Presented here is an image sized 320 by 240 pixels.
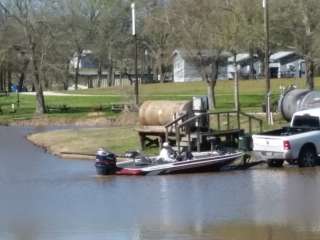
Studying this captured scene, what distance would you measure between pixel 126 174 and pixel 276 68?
9584cm

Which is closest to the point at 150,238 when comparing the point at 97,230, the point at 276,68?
the point at 97,230

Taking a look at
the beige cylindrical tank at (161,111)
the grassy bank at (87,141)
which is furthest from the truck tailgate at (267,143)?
the grassy bank at (87,141)

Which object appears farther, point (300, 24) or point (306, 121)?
point (300, 24)

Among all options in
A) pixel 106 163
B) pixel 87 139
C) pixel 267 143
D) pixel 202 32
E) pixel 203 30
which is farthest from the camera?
pixel 203 30

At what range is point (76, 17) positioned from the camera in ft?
355

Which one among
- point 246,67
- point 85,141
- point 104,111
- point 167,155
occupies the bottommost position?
point 85,141

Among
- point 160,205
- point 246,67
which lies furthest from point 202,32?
point 246,67

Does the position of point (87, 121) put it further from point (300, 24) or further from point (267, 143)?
point (267, 143)

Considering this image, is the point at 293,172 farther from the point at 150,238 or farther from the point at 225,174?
the point at 150,238

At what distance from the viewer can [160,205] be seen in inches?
887

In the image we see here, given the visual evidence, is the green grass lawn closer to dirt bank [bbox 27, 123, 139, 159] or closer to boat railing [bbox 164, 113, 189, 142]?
dirt bank [bbox 27, 123, 139, 159]

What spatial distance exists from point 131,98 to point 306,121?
33.9m

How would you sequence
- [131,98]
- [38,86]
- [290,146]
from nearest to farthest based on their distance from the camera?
[290,146] → [131,98] → [38,86]

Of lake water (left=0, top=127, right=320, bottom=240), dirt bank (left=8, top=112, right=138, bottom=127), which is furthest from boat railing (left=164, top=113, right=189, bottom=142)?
dirt bank (left=8, top=112, right=138, bottom=127)
